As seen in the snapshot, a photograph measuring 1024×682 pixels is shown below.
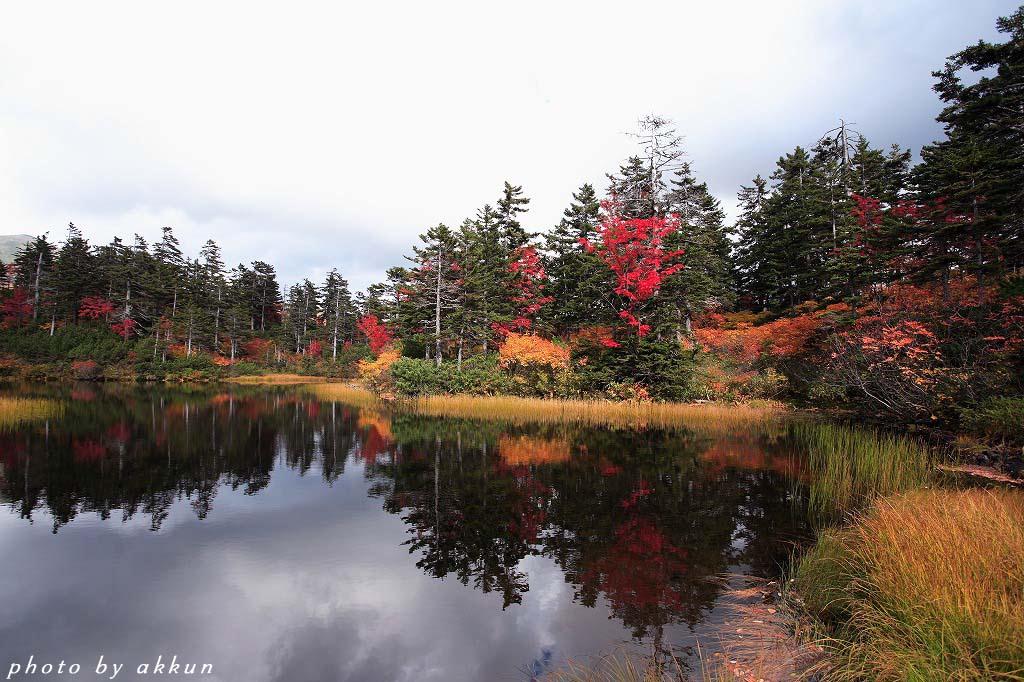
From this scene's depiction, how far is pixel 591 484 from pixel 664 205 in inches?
990

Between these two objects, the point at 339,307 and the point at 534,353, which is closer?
the point at 534,353

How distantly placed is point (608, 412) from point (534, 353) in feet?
24.3

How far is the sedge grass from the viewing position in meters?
20.3

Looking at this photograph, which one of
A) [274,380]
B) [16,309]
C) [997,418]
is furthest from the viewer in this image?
[274,380]

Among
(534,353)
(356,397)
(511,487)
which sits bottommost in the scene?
(511,487)

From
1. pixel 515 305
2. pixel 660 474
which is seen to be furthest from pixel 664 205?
pixel 660 474

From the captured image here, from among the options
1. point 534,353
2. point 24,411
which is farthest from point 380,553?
point 24,411

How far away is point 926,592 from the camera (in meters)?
3.82

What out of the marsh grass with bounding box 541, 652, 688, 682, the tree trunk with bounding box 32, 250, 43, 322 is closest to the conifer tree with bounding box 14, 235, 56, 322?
the tree trunk with bounding box 32, 250, 43, 322

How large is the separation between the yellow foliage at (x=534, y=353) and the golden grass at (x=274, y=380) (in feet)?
115

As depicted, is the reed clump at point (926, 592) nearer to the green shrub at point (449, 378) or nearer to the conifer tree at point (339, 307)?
the green shrub at point (449, 378)

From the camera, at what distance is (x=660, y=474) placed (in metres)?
11.9

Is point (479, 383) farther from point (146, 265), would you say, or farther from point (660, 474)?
point (146, 265)

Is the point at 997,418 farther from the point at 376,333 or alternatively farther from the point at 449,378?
the point at 376,333
